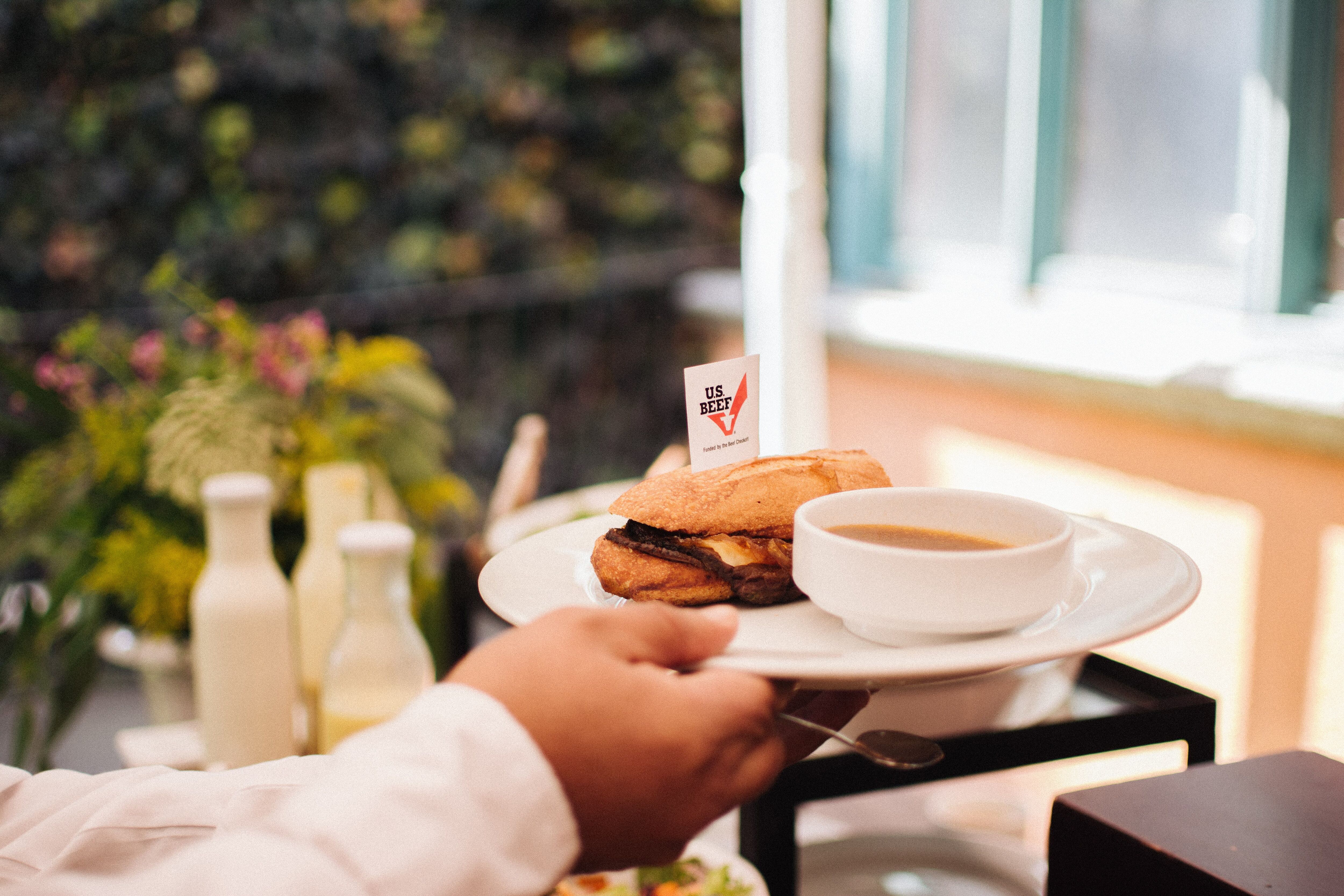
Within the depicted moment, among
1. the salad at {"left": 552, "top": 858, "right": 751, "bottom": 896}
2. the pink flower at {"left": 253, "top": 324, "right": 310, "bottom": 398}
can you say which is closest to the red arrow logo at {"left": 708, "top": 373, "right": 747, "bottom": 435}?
the salad at {"left": 552, "top": 858, "right": 751, "bottom": 896}

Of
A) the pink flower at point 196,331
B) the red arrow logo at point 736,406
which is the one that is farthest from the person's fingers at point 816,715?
the pink flower at point 196,331

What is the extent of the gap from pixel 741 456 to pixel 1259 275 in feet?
5.88

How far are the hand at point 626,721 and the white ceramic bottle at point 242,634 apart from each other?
29.4 inches

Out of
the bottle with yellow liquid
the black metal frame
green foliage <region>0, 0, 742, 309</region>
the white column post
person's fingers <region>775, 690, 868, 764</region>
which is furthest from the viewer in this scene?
green foliage <region>0, 0, 742, 309</region>

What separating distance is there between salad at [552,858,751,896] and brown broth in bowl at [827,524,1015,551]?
0.44 metres

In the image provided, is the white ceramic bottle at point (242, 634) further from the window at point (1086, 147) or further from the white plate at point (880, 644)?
the window at point (1086, 147)

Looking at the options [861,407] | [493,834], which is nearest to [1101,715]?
[493,834]

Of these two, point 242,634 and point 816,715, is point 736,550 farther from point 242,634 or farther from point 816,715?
point 242,634

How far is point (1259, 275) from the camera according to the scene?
207 centimetres

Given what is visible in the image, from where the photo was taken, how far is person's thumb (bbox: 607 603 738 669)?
543 millimetres

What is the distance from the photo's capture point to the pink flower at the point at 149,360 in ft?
5.05

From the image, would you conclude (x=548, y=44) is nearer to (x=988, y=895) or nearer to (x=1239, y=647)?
(x=1239, y=647)

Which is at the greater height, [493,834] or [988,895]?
[493,834]

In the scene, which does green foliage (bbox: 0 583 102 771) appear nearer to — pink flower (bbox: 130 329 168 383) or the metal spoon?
pink flower (bbox: 130 329 168 383)
